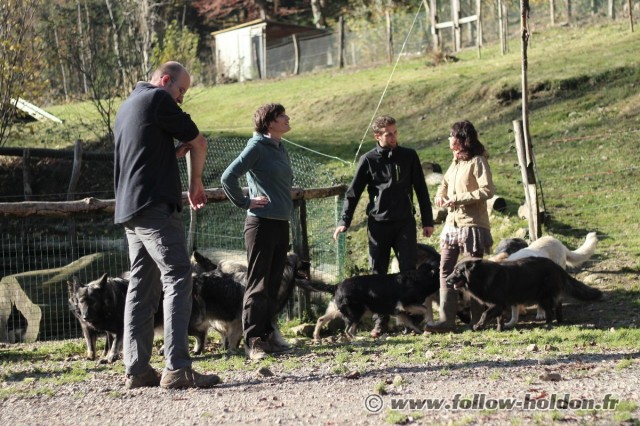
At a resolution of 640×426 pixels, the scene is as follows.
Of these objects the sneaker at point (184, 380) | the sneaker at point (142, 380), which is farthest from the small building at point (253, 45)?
the sneaker at point (184, 380)

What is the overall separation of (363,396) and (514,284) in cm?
366

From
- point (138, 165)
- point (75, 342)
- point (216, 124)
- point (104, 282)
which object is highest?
point (216, 124)

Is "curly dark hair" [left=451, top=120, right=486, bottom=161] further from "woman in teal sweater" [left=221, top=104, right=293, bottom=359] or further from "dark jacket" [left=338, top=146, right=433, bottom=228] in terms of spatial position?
"woman in teal sweater" [left=221, top=104, right=293, bottom=359]

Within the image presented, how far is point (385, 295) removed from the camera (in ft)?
30.1

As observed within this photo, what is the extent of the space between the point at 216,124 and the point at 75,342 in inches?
785

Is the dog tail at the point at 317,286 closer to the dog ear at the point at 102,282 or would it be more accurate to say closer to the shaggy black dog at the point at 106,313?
the shaggy black dog at the point at 106,313

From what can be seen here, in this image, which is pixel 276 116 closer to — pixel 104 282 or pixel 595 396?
pixel 104 282

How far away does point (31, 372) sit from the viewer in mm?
7879

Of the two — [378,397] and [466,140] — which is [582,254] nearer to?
[466,140]

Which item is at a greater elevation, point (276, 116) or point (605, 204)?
point (276, 116)

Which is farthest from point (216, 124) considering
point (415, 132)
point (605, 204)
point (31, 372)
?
point (31, 372)

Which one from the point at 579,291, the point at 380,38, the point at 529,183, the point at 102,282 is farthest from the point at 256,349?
the point at 380,38

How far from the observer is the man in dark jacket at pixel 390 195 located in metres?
9.03

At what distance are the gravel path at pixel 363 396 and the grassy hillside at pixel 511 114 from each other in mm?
5302
